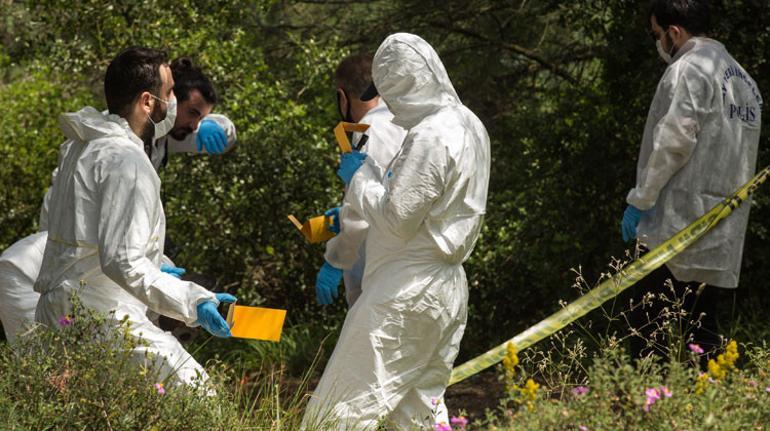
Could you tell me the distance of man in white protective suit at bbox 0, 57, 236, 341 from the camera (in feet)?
17.1

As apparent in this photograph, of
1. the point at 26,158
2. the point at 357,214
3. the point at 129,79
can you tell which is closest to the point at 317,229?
the point at 357,214

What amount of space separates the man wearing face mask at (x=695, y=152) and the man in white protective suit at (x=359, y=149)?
1160 mm

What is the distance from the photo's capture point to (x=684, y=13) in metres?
5.44

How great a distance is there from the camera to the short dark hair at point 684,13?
213 inches

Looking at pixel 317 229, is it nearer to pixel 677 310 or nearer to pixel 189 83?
pixel 189 83

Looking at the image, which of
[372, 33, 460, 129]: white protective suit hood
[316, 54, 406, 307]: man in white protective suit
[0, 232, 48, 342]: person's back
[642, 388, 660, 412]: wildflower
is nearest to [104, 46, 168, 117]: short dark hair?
[372, 33, 460, 129]: white protective suit hood

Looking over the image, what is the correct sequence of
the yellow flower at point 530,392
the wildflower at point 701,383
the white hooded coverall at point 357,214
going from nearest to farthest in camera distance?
1. the yellow flower at point 530,392
2. the wildflower at point 701,383
3. the white hooded coverall at point 357,214

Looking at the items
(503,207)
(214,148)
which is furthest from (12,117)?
(503,207)

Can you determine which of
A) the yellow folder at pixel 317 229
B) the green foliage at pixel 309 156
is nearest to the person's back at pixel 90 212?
the yellow folder at pixel 317 229

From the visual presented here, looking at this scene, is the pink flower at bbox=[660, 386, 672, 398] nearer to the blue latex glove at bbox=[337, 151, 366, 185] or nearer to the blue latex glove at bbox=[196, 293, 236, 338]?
the blue latex glove at bbox=[196, 293, 236, 338]

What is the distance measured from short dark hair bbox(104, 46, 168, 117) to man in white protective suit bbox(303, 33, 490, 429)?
2.75 ft

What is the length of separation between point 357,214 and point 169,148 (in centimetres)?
186

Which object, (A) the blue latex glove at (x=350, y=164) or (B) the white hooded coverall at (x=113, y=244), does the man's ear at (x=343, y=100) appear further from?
(B) the white hooded coverall at (x=113, y=244)

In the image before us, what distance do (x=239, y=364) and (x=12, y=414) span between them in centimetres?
363
